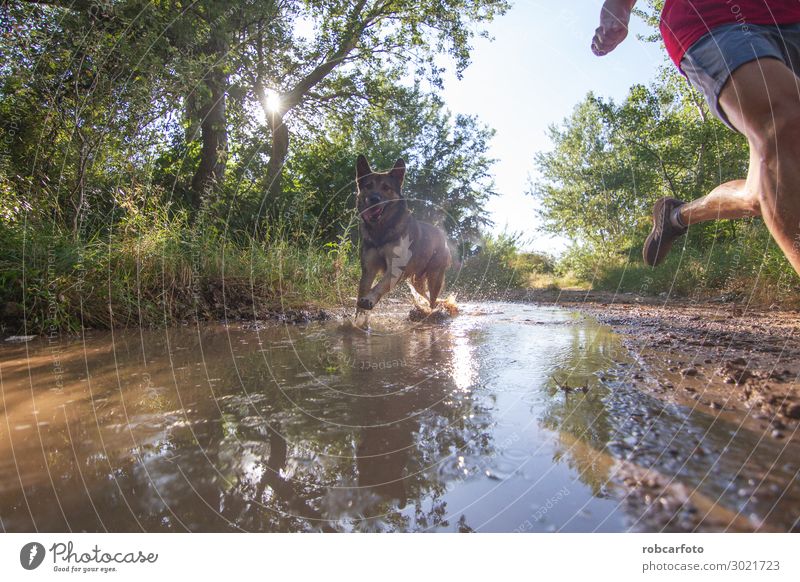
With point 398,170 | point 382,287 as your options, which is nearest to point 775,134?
point 382,287

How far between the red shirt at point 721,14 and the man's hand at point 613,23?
1.23 ft

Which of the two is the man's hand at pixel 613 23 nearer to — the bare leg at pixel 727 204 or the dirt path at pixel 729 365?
the bare leg at pixel 727 204

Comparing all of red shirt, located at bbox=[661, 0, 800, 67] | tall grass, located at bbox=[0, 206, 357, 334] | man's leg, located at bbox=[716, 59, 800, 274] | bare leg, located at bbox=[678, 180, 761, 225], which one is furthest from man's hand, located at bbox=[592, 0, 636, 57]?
tall grass, located at bbox=[0, 206, 357, 334]

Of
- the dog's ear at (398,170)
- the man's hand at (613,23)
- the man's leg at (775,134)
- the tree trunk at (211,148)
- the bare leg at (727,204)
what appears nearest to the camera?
the man's leg at (775,134)

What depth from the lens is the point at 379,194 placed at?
17.1 feet

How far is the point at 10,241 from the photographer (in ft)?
15.0

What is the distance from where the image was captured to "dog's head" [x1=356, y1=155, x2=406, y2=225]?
5.12m

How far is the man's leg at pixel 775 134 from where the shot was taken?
5.84 ft

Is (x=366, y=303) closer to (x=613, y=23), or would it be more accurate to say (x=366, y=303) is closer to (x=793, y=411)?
(x=613, y=23)

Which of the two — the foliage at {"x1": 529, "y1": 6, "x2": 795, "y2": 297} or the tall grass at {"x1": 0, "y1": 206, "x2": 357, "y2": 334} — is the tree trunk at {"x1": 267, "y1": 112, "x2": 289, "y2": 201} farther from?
the foliage at {"x1": 529, "y1": 6, "x2": 795, "y2": 297}

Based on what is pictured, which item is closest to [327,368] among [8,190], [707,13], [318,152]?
[707,13]

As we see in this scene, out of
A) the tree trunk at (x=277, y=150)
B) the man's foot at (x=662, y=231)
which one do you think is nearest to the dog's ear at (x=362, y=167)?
the man's foot at (x=662, y=231)

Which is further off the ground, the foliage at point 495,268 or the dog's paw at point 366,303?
the foliage at point 495,268
